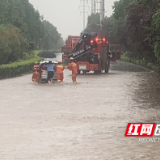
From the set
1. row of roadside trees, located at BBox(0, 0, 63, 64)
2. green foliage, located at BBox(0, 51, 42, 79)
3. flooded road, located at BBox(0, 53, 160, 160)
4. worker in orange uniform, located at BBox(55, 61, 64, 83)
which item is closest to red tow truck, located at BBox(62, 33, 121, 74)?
green foliage, located at BBox(0, 51, 42, 79)

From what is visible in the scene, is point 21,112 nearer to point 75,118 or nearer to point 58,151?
point 75,118

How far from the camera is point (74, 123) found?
39.6ft

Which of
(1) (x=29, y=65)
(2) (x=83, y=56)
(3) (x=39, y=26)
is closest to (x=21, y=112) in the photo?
(2) (x=83, y=56)

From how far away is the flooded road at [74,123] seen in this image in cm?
870

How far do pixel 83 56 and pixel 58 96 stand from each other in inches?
672

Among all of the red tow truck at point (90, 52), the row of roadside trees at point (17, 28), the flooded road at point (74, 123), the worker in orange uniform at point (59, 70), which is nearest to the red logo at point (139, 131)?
the flooded road at point (74, 123)

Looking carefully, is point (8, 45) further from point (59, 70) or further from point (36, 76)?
point (59, 70)

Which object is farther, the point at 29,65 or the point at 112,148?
the point at 29,65

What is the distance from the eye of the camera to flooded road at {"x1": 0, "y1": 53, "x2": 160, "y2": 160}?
8703mm

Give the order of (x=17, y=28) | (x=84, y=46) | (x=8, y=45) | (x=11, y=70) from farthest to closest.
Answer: (x=17, y=28) < (x=8, y=45) < (x=11, y=70) < (x=84, y=46)

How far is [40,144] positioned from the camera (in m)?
9.43

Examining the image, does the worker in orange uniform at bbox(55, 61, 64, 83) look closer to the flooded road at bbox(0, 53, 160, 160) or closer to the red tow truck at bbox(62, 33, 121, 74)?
the flooded road at bbox(0, 53, 160, 160)

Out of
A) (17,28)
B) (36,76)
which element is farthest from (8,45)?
(36,76)

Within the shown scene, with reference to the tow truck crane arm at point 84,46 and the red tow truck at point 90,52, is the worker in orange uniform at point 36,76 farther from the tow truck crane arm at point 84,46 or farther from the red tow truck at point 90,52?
the tow truck crane arm at point 84,46
